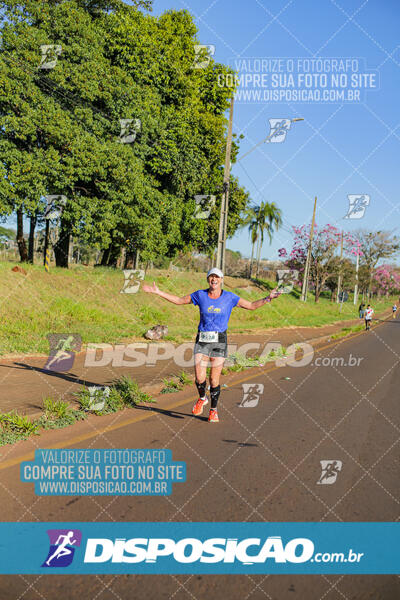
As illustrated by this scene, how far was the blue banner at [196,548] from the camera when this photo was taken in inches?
125

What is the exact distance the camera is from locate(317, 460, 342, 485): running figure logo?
15.1ft

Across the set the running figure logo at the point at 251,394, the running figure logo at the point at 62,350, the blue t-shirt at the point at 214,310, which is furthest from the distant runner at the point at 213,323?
the running figure logo at the point at 62,350

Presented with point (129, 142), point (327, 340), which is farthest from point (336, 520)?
point (129, 142)

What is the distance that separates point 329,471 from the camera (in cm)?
488

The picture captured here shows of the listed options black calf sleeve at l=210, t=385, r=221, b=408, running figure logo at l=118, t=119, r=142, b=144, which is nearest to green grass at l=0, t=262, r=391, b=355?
running figure logo at l=118, t=119, r=142, b=144

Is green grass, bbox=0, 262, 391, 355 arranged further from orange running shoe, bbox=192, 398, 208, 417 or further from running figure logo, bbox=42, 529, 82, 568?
running figure logo, bbox=42, 529, 82, 568

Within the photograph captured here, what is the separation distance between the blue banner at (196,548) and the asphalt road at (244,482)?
0.11 m

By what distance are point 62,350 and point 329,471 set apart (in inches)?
341

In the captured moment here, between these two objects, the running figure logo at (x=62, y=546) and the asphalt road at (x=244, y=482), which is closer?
the asphalt road at (x=244, y=482)

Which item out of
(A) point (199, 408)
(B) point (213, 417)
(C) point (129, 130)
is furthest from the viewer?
(C) point (129, 130)

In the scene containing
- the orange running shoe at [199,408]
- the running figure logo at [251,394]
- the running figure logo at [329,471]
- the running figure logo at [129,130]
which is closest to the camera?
the running figure logo at [329,471]

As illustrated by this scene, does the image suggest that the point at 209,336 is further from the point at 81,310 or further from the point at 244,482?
the point at 81,310

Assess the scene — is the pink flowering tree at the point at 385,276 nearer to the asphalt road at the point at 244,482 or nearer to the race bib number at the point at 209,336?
the asphalt road at the point at 244,482

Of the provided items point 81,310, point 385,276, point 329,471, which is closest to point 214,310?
point 329,471
